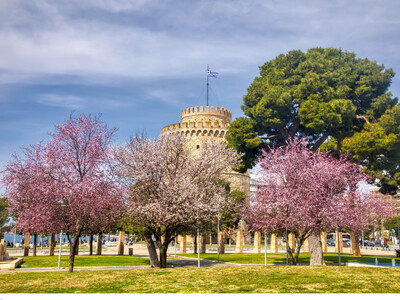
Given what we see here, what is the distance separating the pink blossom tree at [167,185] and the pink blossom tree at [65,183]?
3155 mm

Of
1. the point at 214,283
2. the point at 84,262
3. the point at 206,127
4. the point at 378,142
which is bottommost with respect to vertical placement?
the point at 84,262

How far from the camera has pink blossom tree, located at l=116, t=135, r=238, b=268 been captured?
24141mm

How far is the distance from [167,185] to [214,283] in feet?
33.5

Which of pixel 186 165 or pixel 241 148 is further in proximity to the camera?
pixel 241 148

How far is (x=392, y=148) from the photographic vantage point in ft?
95.9

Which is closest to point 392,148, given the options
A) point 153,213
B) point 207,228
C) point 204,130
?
point 207,228

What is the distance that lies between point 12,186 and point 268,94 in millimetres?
20903

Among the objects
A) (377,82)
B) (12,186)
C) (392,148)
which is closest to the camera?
(12,186)

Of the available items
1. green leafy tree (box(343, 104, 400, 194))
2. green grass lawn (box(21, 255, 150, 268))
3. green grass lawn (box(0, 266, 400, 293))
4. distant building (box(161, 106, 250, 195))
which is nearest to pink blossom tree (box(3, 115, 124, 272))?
green grass lawn (box(0, 266, 400, 293))

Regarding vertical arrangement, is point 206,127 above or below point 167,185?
above

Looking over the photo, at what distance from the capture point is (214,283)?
15227mm

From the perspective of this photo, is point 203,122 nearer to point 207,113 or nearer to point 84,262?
point 207,113

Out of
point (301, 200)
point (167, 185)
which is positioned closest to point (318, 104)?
point (301, 200)
